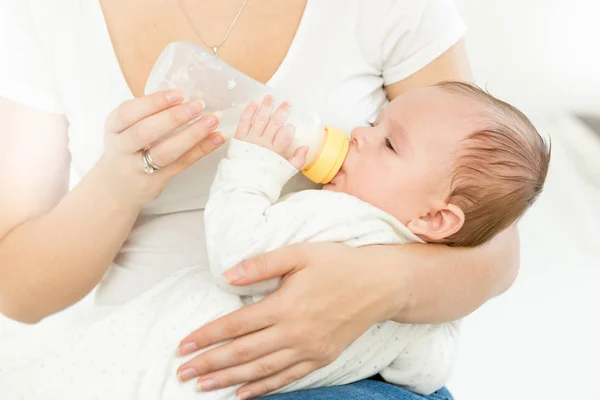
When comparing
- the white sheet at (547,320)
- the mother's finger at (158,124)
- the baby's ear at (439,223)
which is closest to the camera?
the mother's finger at (158,124)

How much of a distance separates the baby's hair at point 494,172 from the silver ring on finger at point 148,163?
407 mm

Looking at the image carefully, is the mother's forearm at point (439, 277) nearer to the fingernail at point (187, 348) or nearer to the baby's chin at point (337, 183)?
the baby's chin at point (337, 183)

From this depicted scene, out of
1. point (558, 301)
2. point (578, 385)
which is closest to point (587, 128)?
point (558, 301)

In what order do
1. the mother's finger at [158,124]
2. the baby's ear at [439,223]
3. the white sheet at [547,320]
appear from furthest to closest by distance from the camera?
1. the white sheet at [547,320]
2. the baby's ear at [439,223]
3. the mother's finger at [158,124]

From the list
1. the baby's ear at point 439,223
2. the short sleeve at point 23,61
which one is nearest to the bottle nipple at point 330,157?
the baby's ear at point 439,223

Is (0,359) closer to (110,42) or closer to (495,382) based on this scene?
(110,42)

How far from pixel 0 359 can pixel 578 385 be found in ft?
3.79

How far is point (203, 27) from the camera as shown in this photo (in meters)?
1.12

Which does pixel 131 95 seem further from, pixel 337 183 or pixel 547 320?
pixel 547 320

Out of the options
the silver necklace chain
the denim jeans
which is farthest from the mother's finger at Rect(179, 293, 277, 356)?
the silver necklace chain

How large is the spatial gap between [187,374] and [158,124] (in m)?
0.32

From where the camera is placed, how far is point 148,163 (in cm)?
93

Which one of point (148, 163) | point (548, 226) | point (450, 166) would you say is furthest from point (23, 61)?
point (548, 226)

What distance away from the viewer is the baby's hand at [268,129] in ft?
3.11
